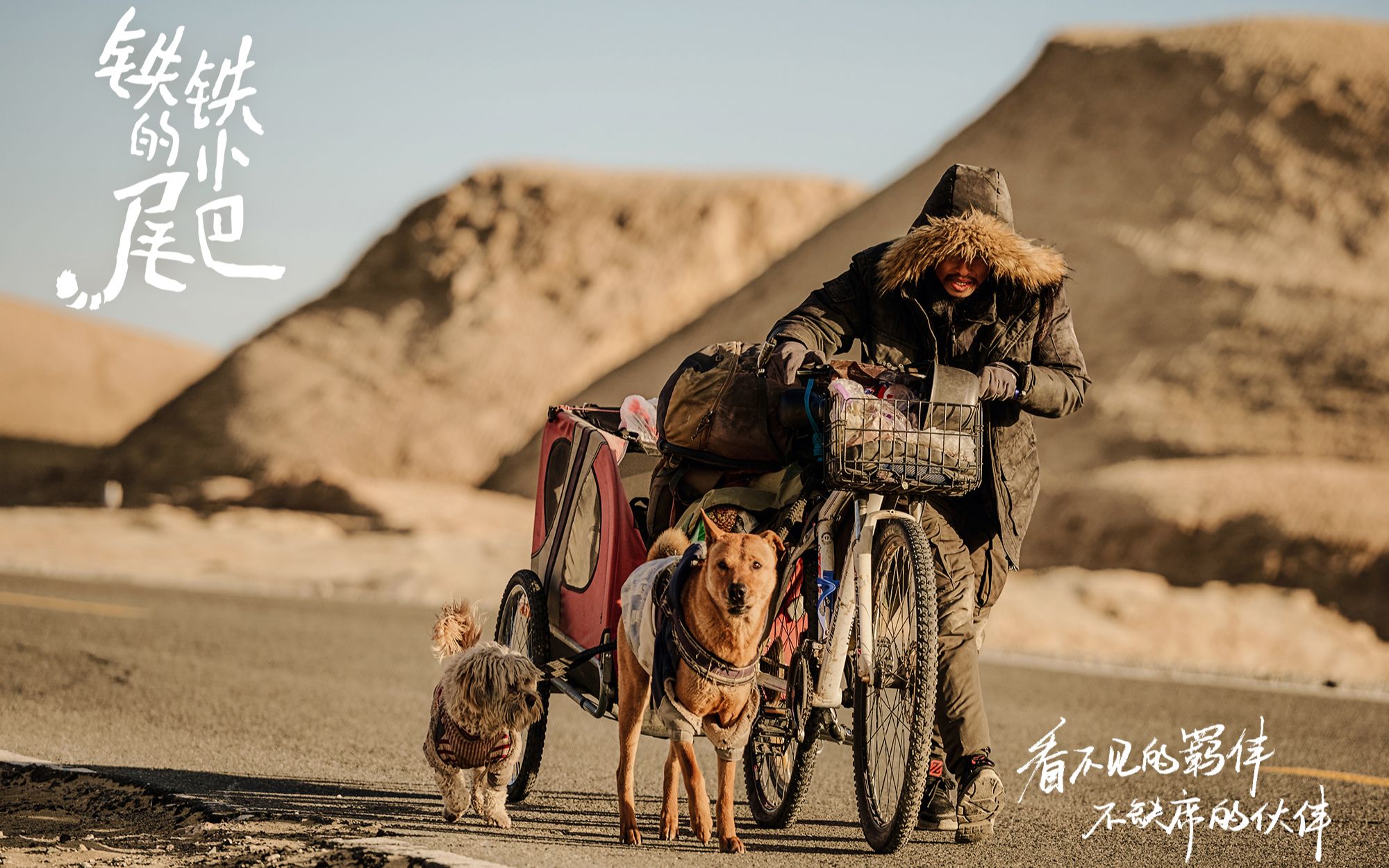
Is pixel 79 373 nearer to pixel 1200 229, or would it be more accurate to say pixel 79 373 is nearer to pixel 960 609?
pixel 1200 229

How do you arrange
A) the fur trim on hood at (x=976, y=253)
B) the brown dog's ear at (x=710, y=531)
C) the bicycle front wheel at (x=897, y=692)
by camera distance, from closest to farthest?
the brown dog's ear at (x=710, y=531)
the bicycle front wheel at (x=897, y=692)
the fur trim on hood at (x=976, y=253)

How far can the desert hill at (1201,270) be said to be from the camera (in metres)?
34.5

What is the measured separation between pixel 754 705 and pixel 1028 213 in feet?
145

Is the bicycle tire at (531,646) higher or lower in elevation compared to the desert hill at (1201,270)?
lower

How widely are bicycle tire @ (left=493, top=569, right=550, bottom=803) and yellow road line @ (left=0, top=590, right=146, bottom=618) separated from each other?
30.3ft

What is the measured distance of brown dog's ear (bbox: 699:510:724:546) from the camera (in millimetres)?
5750

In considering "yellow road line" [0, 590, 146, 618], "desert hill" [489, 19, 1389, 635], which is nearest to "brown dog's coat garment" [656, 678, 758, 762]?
"yellow road line" [0, 590, 146, 618]

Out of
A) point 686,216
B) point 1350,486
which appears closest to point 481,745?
point 1350,486

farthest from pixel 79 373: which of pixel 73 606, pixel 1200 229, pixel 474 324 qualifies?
A: pixel 73 606

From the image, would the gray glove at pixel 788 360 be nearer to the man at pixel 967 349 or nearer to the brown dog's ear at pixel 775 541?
the man at pixel 967 349

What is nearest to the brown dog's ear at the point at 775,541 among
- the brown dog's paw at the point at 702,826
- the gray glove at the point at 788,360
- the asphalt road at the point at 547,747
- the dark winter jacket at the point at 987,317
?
the gray glove at the point at 788,360

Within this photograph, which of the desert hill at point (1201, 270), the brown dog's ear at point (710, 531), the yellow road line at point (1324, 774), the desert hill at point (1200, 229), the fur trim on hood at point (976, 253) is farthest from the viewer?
the desert hill at point (1200, 229)

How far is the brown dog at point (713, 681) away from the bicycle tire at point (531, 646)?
2.91ft

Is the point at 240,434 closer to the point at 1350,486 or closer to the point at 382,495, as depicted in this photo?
the point at 382,495
